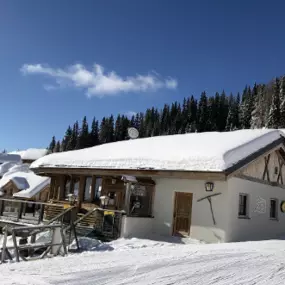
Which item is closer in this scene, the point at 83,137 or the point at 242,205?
the point at 242,205

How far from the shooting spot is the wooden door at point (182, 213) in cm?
1473

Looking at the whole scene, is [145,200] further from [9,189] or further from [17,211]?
[9,189]

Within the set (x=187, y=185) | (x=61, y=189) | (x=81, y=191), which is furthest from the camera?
(x=61, y=189)

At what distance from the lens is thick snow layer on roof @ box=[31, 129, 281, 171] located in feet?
45.0

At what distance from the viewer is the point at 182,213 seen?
14.9m

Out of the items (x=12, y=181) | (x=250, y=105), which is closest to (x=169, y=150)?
(x=12, y=181)

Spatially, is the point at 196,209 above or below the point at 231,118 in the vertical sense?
below

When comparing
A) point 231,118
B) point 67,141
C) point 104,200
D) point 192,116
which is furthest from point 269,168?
point 67,141

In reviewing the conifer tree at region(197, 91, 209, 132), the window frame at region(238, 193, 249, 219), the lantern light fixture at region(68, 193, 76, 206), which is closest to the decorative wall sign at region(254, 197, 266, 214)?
the window frame at region(238, 193, 249, 219)

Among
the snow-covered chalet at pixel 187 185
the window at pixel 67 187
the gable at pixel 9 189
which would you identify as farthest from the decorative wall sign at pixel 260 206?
the gable at pixel 9 189

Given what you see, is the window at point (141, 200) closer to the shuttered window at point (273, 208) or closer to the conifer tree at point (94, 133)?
the shuttered window at point (273, 208)

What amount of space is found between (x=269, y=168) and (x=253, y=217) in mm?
2950

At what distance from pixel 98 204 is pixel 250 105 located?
69.1 m

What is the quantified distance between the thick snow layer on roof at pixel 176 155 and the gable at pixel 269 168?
2.73ft
